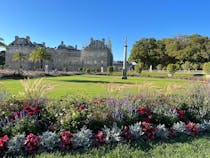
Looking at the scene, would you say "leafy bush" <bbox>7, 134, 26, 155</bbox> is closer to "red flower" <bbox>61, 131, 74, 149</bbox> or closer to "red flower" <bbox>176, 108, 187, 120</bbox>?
"red flower" <bbox>61, 131, 74, 149</bbox>

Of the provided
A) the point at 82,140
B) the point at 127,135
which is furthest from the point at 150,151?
the point at 82,140

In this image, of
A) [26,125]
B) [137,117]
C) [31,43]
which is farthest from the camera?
[31,43]

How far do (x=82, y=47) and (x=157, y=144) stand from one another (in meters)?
114

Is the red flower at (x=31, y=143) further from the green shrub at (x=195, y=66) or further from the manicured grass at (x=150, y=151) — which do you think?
the green shrub at (x=195, y=66)

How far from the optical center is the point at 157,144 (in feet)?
19.4

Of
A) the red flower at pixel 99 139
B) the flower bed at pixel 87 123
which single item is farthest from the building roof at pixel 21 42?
the red flower at pixel 99 139

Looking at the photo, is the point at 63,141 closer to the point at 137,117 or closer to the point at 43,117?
the point at 43,117

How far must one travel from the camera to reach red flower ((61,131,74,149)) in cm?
519

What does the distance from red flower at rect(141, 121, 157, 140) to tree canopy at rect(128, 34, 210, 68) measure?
2777 inches

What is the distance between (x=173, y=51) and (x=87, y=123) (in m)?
77.6

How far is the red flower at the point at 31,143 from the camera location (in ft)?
16.3

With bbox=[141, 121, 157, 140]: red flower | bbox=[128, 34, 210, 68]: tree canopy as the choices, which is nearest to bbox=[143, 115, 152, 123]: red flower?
bbox=[141, 121, 157, 140]: red flower

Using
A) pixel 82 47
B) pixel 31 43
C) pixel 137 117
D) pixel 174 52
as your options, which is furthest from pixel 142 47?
pixel 137 117

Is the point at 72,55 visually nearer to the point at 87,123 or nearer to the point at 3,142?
the point at 87,123
